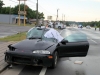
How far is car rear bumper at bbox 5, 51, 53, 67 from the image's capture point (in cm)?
625

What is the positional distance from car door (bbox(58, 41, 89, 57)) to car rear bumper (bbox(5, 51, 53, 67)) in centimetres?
100

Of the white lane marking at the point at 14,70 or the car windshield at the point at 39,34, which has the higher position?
the car windshield at the point at 39,34

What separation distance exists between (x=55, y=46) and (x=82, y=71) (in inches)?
49.3

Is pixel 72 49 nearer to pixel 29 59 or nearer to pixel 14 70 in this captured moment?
pixel 29 59

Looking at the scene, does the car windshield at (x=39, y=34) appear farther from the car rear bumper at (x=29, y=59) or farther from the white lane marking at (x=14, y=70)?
the car rear bumper at (x=29, y=59)

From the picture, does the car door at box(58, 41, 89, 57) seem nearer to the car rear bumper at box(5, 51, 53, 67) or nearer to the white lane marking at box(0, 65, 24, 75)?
the car rear bumper at box(5, 51, 53, 67)

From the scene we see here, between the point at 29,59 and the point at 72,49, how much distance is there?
6.01ft

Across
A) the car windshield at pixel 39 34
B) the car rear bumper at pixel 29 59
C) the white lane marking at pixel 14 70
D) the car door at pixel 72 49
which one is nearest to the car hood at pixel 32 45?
the car rear bumper at pixel 29 59

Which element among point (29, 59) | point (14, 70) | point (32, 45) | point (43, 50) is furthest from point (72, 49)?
point (14, 70)

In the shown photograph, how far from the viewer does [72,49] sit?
7367mm

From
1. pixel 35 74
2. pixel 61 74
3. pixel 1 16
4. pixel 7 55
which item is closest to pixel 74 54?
pixel 61 74

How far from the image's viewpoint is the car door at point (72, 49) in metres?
7.34

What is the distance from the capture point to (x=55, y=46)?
277 inches

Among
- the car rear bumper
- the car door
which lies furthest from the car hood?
the car door
